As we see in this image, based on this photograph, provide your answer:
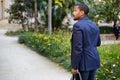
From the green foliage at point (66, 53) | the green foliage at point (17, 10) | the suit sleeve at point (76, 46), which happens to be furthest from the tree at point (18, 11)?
the suit sleeve at point (76, 46)

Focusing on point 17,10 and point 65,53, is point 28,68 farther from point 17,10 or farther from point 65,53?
point 17,10

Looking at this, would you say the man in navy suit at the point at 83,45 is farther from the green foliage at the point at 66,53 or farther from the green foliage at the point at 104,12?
the green foliage at the point at 104,12

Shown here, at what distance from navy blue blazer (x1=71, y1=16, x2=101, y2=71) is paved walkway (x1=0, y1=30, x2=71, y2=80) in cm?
396

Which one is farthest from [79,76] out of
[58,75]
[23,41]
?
[23,41]

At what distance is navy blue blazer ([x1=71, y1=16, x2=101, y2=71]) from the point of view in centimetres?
586

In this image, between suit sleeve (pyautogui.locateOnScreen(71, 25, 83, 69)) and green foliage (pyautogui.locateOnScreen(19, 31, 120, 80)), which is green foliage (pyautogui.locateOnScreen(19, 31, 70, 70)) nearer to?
green foliage (pyautogui.locateOnScreen(19, 31, 120, 80))

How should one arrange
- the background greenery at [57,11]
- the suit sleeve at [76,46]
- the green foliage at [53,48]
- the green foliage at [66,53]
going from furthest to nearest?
the background greenery at [57,11], the green foliage at [53,48], the green foliage at [66,53], the suit sleeve at [76,46]

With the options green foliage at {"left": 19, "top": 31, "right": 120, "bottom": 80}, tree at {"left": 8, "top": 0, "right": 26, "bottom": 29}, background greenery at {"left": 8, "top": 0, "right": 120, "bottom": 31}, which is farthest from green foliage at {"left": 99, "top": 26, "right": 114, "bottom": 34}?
green foliage at {"left": 19, "top": 31, "right": 120, "bottom": 80}

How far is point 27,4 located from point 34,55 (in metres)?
11.0

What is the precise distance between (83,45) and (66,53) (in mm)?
6710

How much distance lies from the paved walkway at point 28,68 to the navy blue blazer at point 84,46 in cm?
396

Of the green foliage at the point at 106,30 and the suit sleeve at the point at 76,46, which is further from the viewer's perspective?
the green foliage at the point at 106,30

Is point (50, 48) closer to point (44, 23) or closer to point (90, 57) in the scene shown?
point (90, 57)

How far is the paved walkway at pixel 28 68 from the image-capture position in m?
10.2
